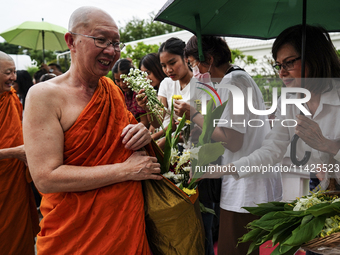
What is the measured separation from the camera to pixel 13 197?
275cm

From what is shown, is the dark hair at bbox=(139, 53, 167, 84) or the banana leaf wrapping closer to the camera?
the banana leaf wrapping

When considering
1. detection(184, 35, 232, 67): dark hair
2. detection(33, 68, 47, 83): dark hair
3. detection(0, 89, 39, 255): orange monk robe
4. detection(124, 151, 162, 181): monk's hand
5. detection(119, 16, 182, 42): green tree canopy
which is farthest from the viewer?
detection(119, 16, 182, 42): green tree canopy

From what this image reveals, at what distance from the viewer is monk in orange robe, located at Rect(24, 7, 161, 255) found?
55.2 inches

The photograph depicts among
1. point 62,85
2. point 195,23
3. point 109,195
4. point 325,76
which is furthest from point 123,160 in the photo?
point 325,76

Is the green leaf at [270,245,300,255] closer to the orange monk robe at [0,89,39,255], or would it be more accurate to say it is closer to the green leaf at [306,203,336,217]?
the green leaf at [306,203,336,217]

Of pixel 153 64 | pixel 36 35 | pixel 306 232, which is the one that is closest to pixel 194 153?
pixel 306 232

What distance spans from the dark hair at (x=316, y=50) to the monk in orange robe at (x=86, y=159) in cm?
103

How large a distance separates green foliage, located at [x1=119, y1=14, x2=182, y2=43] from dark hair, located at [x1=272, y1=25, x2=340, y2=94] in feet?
125

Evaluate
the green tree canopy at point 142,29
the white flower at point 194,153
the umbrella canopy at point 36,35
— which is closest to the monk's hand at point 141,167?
the white flower at point 194,153

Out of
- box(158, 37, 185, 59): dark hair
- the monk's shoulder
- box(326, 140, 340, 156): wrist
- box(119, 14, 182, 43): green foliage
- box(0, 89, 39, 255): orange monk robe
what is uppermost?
box(119, 14, 182, 43): green foliage

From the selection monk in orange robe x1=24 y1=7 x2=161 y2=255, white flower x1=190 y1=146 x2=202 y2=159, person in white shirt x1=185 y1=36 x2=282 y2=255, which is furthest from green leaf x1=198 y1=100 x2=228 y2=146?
monk in orange robe x1=24 y1=7 x2=161 y2=255

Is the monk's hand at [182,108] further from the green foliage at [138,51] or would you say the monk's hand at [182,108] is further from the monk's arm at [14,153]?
the green foliage at [138,51]

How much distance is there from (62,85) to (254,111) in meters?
1.21

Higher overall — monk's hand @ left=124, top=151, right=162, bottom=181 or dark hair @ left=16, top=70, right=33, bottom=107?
dark hair @ left=16, top=70, right=33, bottom=107
